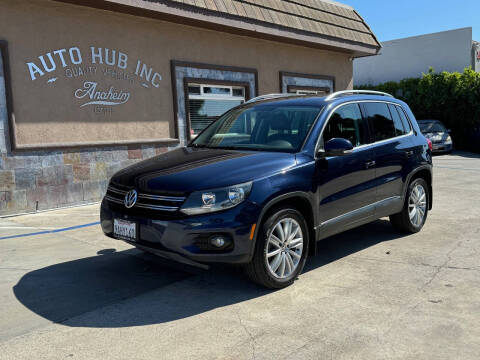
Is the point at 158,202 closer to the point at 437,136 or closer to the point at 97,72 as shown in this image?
the point at 97,72

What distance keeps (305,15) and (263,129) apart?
8428 millimetres

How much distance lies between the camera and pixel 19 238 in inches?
248

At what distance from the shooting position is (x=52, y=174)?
329 inches

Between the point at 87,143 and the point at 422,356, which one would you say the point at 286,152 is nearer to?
the point at 422,356

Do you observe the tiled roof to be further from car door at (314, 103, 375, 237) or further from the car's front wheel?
the car's front wheel

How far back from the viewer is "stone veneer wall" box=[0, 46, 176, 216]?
308 inches

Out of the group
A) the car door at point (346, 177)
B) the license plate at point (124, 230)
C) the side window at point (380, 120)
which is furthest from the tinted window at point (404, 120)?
the license plate at point (124, 230)

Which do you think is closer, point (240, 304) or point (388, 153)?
point (240, 304)

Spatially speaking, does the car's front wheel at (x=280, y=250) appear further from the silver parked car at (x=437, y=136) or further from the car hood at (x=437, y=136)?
the car hood at (x=437, y=136)

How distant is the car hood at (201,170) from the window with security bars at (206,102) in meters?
6.14

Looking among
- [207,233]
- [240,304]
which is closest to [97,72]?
[207,233]

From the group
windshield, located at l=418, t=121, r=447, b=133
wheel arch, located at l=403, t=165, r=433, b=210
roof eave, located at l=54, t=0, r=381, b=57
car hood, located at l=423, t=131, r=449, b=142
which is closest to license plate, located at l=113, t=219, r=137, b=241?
wheel arch, located at l=403, t=165, r=433, b=210

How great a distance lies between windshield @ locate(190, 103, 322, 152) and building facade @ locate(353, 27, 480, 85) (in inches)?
892

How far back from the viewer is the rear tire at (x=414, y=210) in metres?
6.06
